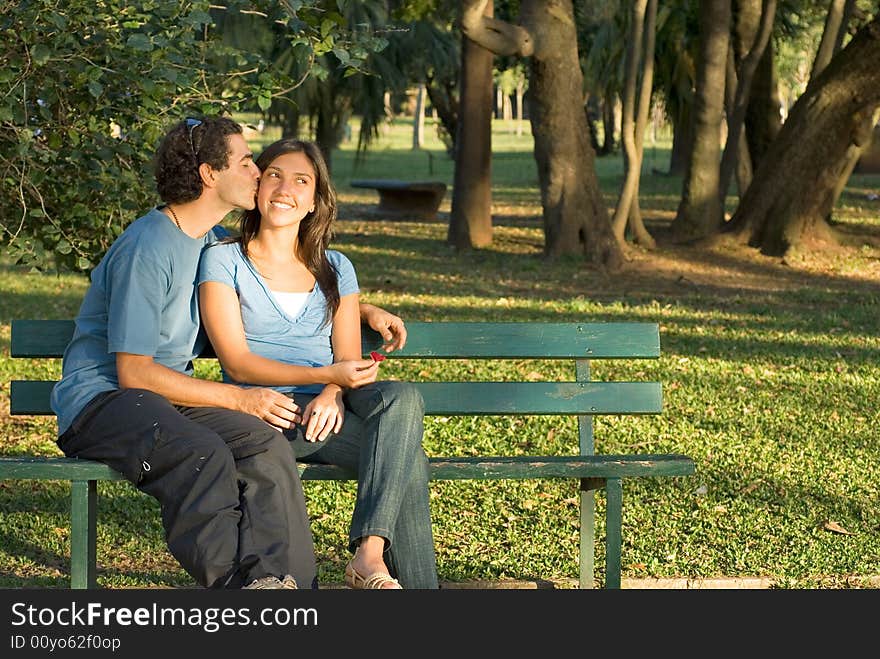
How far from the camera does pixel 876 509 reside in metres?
5.95

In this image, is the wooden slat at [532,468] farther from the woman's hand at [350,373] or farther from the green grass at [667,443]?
the green grass at [667,443]

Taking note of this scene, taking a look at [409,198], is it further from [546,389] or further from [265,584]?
[265,584]

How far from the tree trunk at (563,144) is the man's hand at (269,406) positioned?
32.4ft

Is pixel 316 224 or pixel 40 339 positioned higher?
pixel 316 224

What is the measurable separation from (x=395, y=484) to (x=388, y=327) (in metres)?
0.85

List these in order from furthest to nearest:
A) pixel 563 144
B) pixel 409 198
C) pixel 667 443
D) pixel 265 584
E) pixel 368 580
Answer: pixel 409 198 → pixel 563 144 → pixel 667 443 → pixel 368 580 → pixel 265 584

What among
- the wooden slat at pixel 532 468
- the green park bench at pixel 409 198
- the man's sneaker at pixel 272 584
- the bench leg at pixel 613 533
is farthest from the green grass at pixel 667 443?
the green park bench at pixel 409 198

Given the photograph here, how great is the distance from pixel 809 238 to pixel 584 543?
10.7 metres

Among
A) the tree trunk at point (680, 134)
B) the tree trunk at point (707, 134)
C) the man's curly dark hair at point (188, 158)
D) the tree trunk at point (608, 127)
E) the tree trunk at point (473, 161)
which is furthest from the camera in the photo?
the tree trunk at point (608, 127)

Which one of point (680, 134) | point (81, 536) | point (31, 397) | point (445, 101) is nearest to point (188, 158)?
point (31, 397)

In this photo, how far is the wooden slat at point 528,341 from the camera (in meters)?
5.03

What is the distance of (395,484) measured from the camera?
4.26 metres

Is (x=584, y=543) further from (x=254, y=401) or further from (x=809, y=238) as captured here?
(x=809, y=238)

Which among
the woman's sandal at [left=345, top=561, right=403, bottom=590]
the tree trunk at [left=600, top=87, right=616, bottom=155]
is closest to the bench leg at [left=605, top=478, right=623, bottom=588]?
the woman's sandal at [left=345, top=561, right=403, bottom=590]
